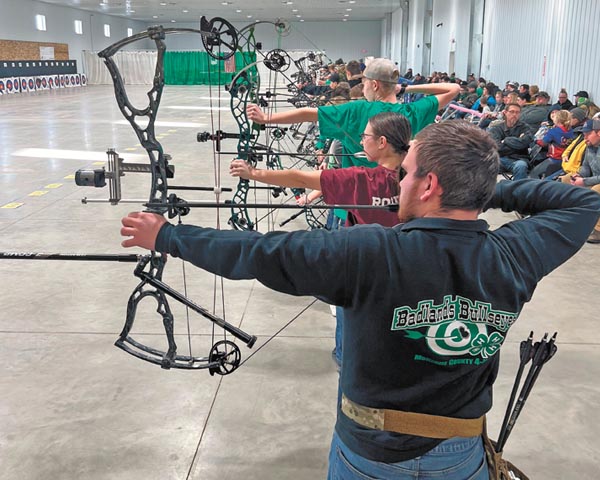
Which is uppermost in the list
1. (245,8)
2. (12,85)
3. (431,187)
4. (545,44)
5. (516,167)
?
(245,8)

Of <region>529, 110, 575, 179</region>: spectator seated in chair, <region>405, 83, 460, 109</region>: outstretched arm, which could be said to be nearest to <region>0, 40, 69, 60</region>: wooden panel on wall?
<region>529, 110, 575, 179</region>: spectator seated in chair

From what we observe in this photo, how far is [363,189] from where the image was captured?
7.29ft

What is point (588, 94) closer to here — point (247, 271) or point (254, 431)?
point (254, 431)

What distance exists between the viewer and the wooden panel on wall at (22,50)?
81.1 ft

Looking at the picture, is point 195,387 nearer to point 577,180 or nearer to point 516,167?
point 577,180

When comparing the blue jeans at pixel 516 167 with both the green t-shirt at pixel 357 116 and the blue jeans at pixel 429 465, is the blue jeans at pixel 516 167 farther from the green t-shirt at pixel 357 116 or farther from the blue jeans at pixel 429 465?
the blue jeans at pixel 429 465

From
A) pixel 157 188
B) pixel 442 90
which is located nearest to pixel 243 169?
pixel 157 188

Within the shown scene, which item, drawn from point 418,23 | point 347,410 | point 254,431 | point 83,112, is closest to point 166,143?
point 83,112

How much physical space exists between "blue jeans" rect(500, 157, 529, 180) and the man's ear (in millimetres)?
6374

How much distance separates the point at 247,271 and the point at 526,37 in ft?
41.1

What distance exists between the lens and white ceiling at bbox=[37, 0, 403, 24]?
28.3 meters

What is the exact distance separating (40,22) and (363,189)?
99.9 feet

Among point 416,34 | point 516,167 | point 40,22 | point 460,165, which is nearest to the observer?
point 460,165

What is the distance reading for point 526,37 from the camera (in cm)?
1205
